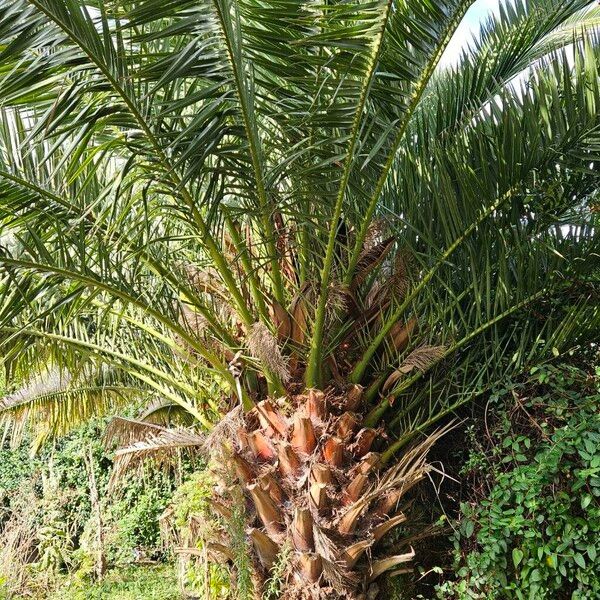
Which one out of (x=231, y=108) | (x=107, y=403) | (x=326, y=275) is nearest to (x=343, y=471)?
(x=326, y=275)

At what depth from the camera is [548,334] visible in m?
4.44

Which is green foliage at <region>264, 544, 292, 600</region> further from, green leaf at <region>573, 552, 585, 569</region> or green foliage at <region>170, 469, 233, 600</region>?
green leaf at <region>573, 552, 585, 569</region>

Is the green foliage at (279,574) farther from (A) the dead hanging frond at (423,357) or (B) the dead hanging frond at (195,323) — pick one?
(B) the dead hanging frond at (195,323)

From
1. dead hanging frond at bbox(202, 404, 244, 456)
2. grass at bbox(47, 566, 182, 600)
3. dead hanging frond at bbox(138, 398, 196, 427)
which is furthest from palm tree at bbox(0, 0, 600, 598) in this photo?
grass at bbox(47, 566, 182, 600)

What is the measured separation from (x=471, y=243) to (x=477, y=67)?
132 cm

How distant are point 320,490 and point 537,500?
1246 millimetres

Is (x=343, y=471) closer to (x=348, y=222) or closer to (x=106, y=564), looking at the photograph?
(x=348, y=222)

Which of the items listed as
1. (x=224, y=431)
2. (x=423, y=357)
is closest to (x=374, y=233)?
(x=423, y=357)

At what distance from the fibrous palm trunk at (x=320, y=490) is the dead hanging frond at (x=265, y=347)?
311 mm

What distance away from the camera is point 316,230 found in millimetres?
4199

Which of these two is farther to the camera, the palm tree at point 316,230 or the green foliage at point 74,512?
the green foliage at point 74,512

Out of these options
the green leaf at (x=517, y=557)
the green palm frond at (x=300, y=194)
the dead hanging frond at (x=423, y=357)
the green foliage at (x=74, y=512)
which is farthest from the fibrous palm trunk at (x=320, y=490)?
the green foliage at (x=74, y=512)

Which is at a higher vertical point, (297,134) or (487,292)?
(297,134)

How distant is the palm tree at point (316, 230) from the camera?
10.6 ft
